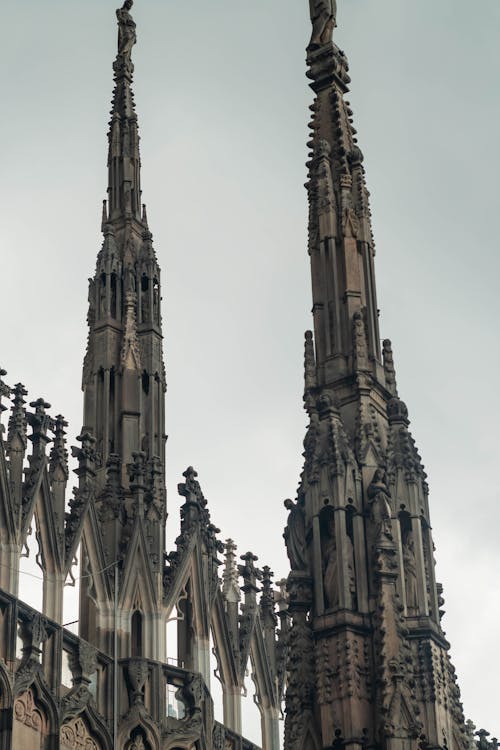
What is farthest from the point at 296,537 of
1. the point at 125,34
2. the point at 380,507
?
the point at 125,34

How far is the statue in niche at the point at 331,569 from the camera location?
25.7 m

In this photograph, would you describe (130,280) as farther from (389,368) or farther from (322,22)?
(389,368)

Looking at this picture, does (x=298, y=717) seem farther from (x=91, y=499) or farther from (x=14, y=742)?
(x=91, y=499)

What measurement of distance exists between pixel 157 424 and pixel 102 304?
13.6 feet

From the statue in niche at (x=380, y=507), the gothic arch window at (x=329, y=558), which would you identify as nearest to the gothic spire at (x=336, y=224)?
the statue in niche at (x=380, y=507)

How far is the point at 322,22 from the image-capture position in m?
32.1

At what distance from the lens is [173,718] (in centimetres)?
4022

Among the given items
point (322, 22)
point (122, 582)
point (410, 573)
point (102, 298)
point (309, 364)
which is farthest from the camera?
point (102, 298)

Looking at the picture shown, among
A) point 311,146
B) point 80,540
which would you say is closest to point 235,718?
point 80,540

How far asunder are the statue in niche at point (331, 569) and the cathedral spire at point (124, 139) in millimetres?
26211

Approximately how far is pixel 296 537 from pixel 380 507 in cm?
147

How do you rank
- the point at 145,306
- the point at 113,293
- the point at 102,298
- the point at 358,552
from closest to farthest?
the point at 358,552
the point at 102,298
the point at 113,293
the point at 145,306

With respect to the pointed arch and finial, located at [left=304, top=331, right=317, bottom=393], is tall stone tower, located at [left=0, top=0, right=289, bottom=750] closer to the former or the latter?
the pointed arch

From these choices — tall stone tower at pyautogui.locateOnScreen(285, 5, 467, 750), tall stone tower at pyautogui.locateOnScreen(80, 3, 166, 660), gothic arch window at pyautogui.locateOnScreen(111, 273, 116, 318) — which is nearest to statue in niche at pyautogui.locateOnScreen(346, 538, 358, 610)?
tall stone tower at pyautogui.locateOnScreen(285, 5, 467, 750)
